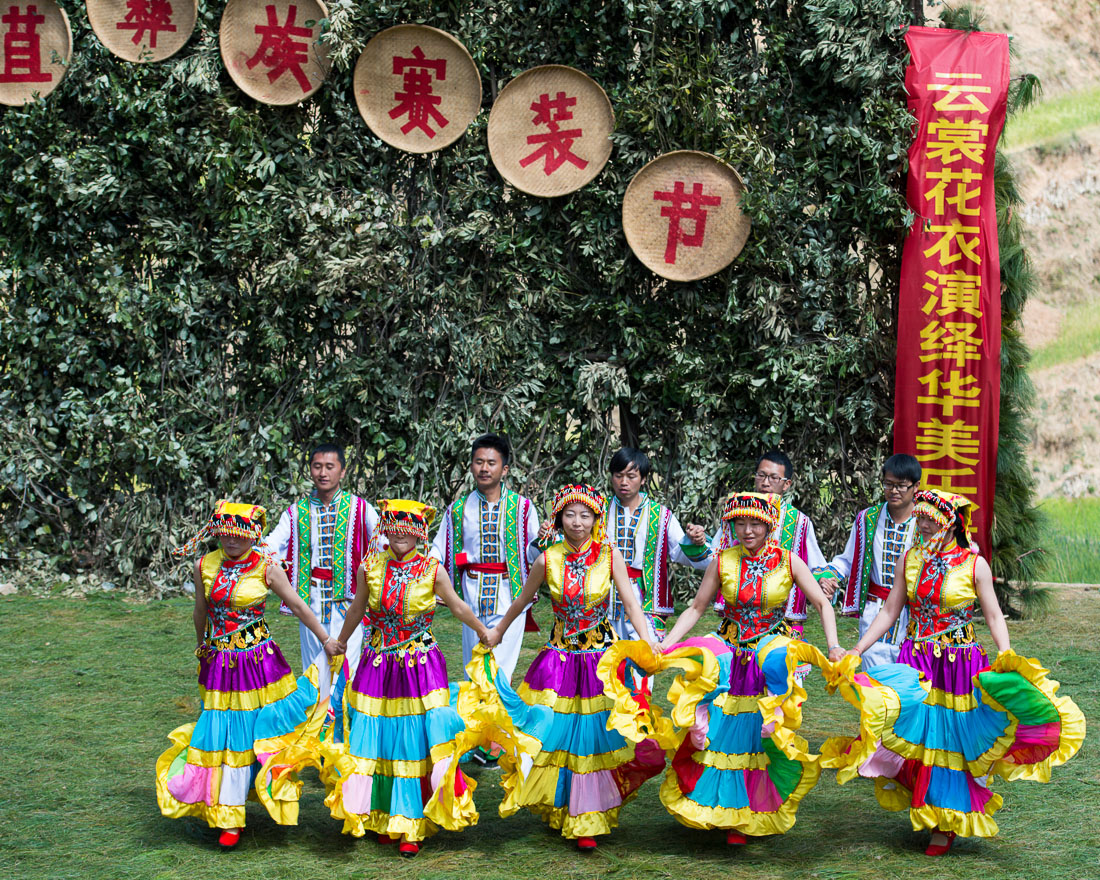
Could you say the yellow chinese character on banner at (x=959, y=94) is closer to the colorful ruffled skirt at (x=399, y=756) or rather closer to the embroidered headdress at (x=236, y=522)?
the colorful ruffled skirt at (x=399, y=756)

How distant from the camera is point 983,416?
7461 mm

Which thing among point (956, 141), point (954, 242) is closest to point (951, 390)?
point (954, 242)

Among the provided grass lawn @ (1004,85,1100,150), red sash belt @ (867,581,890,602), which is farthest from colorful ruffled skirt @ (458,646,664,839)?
grass lawn @ (1004,85,1100,150)

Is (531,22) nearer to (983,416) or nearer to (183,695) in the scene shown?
(983,416)

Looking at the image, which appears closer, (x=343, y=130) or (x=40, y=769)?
(x=40, y=769)

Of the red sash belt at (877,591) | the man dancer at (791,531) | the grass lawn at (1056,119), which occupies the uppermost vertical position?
the grass lawn at (1056,119)

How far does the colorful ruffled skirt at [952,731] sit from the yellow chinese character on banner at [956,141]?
422cm

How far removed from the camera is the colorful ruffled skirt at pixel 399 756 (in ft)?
13.5

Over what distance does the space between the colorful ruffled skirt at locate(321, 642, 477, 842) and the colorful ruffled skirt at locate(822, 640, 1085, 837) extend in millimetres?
1343

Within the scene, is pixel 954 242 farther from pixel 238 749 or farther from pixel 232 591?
pixel 238 749

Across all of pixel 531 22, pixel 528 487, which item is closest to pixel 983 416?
pixel 528 487

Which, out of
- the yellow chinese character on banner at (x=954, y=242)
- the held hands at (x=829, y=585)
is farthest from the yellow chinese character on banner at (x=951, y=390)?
the held hands at (x=829, y=585)

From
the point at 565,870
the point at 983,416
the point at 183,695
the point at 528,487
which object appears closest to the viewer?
the point at 565,870

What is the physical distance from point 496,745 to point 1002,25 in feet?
75.8
